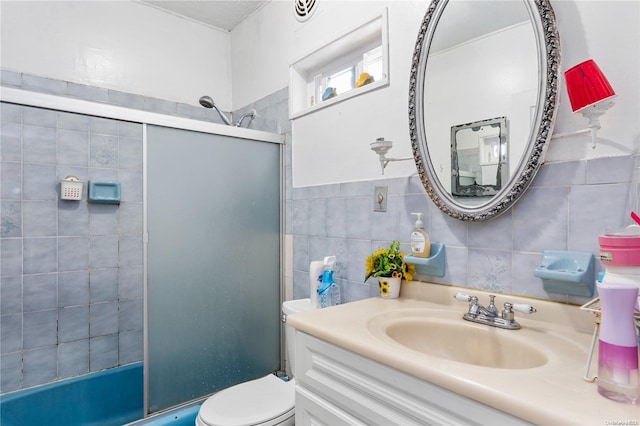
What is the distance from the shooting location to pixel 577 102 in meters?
0.86

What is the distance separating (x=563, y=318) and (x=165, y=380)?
1.65 meters

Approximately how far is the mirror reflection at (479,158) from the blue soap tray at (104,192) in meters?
1.79

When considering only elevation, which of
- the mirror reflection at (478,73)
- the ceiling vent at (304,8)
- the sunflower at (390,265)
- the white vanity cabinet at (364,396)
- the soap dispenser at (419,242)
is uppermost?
the ceiling vent at (304,8)

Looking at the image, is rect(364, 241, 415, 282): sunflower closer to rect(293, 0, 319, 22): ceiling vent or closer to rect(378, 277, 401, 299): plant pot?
rect(378, 277, 401, 299): plant pot

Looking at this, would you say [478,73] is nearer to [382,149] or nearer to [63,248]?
[382,149]

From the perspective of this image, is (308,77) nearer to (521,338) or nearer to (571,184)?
(571,184)

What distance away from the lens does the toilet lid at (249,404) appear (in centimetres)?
126

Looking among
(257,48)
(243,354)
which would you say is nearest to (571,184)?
(243,354)

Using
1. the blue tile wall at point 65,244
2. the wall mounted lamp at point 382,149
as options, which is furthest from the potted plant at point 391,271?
the blue tile wall at point 65,244

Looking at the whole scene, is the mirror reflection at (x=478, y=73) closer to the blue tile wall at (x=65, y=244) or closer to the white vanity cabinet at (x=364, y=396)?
the white vanity cabinet at (x=364, y=396)

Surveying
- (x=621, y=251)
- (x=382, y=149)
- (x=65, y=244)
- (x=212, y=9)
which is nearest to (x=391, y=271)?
(x=382, y=149)

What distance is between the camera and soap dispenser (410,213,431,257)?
126 cm

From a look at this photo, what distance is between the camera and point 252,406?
1346mm

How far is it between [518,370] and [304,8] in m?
1.91
